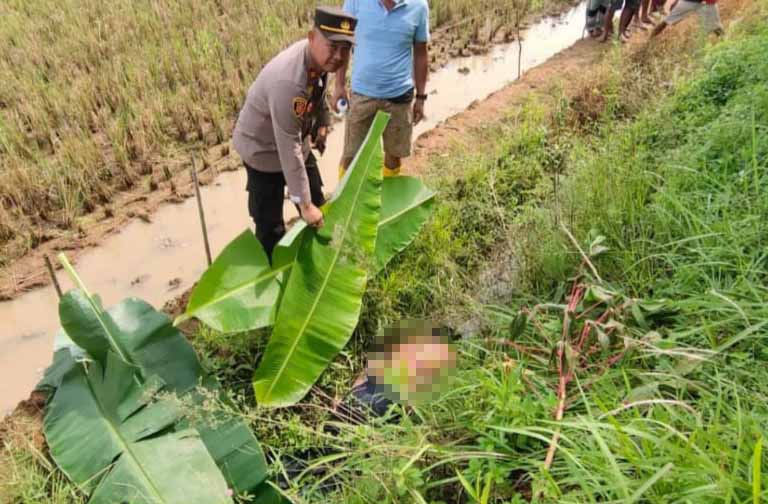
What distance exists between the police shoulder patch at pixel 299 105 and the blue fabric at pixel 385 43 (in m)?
0.96

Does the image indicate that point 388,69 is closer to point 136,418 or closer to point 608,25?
point 136,418

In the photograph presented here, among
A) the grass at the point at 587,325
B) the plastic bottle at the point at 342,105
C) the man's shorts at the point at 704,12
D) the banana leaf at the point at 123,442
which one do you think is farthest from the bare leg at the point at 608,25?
the banana leaf at the point at 123,442

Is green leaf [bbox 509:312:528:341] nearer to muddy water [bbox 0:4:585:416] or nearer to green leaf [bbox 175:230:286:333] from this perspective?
green leaf [bbox 175:230:286:333]

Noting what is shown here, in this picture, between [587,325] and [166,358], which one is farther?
[166,358]

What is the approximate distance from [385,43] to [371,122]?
0.50 meters

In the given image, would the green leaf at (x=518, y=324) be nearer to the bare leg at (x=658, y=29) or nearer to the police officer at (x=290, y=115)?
the police officer at (x=290, y=115)

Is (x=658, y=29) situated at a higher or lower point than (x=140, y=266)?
higher

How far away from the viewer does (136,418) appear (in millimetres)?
2076

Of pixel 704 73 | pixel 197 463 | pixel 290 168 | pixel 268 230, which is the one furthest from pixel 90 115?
pixel 704 73

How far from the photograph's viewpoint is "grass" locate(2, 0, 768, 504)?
1.54 meters

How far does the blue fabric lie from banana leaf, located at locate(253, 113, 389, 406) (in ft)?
2.73

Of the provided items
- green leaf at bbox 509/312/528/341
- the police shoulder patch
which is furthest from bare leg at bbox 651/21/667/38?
green leaf at bbox 509/312/528/341

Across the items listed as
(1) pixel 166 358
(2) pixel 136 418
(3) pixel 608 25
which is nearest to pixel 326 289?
(1) pixel 166 358

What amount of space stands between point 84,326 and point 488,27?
6.82 m
